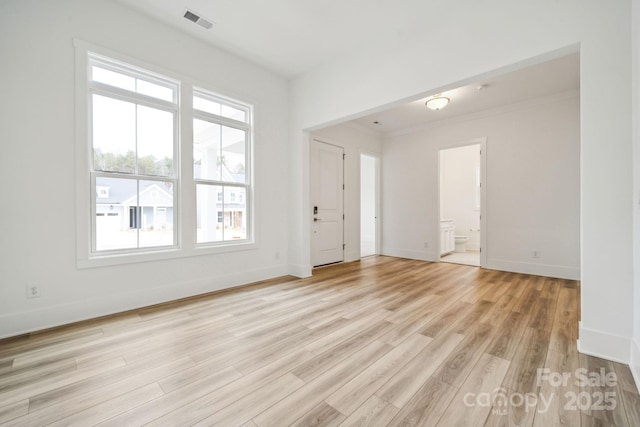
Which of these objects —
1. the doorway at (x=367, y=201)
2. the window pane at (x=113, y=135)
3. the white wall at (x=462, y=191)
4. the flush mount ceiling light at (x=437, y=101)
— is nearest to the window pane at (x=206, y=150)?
the window pane at (x=113, y=135)

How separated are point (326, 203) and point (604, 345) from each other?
4078 mm

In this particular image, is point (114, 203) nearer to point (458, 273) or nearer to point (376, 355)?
point (376, 355)

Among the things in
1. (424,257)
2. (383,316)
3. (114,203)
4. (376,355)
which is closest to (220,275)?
(114,203)

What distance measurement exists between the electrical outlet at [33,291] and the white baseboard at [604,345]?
177 inches

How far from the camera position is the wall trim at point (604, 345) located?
73.5 inches

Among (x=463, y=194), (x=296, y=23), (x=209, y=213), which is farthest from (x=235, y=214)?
(x=463, y=194)

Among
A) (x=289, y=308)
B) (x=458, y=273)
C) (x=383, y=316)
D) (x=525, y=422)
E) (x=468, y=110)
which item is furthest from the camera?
(x=468, y=110)

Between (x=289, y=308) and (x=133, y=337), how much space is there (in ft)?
4.63

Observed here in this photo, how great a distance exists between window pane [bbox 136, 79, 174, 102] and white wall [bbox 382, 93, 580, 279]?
4.85 metres

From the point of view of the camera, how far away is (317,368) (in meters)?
1.81

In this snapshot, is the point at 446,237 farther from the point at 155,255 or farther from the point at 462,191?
the point at 155,255

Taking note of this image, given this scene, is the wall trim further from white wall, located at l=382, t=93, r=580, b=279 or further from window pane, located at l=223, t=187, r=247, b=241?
window pane, located at l=223, t=187, r=247, b=241

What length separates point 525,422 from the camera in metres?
1.35

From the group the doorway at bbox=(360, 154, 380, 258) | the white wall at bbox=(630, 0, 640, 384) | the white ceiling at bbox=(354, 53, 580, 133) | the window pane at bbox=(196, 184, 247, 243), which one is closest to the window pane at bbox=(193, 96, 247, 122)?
the window pane at bbox=(196, 184, 247, 243)
